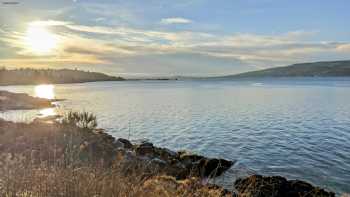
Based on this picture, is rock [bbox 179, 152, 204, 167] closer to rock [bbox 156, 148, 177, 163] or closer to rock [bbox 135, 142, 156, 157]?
rock [bbox 156, 148, 177, 163]

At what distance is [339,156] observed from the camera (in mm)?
17656

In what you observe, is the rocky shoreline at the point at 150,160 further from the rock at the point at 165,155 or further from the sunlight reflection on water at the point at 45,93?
the sunlight reflection on water at the point at 45,93

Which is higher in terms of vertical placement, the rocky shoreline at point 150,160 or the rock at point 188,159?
the rocky shoreline at point 150,160

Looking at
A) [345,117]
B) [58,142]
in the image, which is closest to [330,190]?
[58,142]

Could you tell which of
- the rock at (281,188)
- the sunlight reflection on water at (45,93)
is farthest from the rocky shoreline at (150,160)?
the sunlight reflection on water at (45,93)

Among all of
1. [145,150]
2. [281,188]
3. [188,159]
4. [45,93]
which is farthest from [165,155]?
[45,93]

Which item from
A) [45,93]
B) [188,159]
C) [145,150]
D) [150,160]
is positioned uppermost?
[150,160]

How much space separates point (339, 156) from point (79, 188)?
17513 mm

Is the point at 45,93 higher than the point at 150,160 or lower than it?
lower

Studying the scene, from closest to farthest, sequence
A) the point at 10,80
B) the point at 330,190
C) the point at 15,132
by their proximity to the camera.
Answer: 1. the point at 330,190
2. the point at 15,132
3. the point at 10,80

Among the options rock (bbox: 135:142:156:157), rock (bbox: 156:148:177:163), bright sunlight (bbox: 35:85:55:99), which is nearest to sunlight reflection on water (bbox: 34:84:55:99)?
bright sunlight (bbox: 35:85:55:99)

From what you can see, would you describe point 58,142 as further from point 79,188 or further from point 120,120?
point 120,120

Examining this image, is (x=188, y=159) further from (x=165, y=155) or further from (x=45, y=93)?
(x=45, y=93)

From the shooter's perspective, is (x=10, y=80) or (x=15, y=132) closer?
(x=15, y=132)
